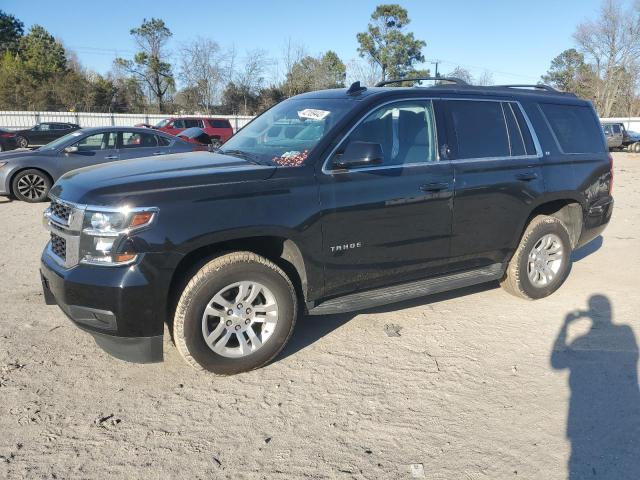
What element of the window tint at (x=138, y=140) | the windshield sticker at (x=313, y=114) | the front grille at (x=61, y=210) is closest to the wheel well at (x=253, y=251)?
the front grille at (x=61, y=210)

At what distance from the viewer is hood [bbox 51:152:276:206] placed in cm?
316

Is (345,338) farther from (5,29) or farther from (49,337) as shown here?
(5,29)

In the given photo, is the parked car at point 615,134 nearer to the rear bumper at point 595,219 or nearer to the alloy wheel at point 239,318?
the rear bumper at point 595,219

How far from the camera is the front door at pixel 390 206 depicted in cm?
376

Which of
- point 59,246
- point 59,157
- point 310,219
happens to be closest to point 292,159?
point 310,219

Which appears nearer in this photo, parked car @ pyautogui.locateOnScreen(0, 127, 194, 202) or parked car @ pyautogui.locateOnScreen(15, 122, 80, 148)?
parked car @ pyautogui.locateOnScreen(0, 127, 194, 202)

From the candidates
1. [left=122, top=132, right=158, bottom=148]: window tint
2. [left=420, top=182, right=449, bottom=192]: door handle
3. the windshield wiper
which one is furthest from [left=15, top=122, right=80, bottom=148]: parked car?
[left=420, top=182, right=449, bottom=192]: door handle

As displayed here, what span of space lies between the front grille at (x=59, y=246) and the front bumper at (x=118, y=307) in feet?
0.37

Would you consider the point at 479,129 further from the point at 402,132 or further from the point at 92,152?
the point at 92,152

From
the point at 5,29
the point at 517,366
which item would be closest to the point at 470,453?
the point at 517,366

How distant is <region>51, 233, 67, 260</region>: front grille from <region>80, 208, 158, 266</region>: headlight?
1.13ft

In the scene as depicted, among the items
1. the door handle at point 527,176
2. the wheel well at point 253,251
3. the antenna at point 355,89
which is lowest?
the wheel well at point 253,251

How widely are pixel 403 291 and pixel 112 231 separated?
2260 mm

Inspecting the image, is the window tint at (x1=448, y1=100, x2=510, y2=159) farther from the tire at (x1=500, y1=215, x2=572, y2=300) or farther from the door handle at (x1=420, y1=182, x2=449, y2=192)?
the tire at (x1=500, y1=215, x2=572, y2=300)
